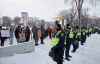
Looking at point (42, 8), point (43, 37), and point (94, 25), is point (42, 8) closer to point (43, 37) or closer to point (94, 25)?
point (43, 37)

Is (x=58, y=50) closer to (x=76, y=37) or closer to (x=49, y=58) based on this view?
(x=49, y=58)

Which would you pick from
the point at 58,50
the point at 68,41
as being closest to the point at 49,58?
the point at 58,50

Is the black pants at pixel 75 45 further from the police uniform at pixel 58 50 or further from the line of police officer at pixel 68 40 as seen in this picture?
the police uniform at pixel 58 50

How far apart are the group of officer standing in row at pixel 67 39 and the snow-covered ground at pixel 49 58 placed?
42mm

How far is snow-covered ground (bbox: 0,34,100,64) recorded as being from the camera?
220cm

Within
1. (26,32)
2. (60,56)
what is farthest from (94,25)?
(26,32)

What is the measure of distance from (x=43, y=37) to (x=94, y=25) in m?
0.51

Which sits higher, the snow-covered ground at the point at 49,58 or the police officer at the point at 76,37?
the police officer at the point at 76,37

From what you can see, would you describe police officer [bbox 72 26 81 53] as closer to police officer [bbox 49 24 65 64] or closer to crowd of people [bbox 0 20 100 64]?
crowd of people [bbox 0 20 100 64]

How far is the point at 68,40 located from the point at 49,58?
25 cm

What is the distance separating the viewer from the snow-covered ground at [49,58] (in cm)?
220

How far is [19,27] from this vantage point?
222cm

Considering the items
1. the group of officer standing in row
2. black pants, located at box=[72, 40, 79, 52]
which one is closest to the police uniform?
the group of officer standing in row

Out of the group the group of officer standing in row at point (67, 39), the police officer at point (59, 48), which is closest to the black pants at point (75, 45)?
the group of officer standing in row at point (67, 39)
